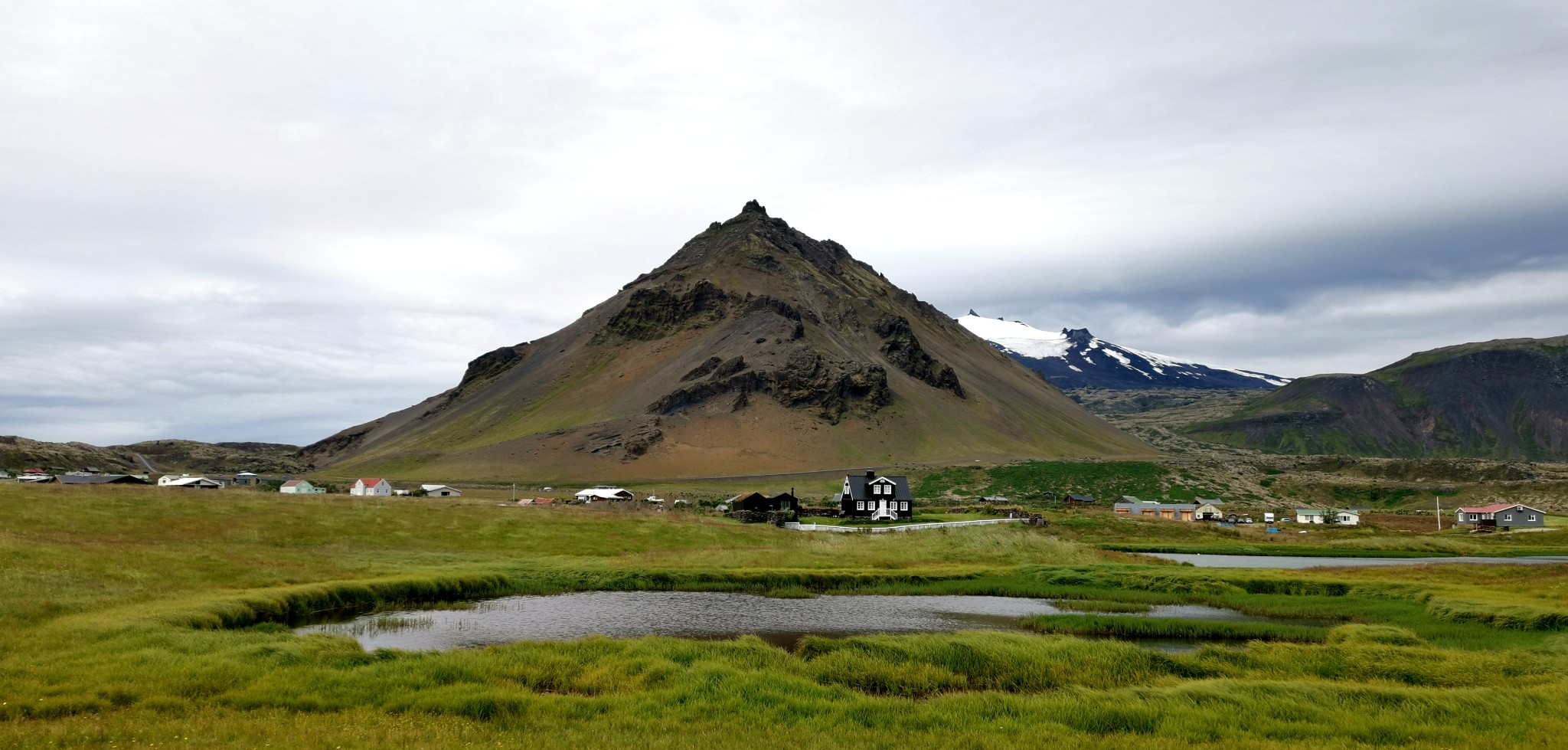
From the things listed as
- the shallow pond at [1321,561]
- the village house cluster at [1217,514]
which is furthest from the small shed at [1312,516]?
the shallow pond at [1321,561]

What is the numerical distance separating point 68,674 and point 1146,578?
55207mm

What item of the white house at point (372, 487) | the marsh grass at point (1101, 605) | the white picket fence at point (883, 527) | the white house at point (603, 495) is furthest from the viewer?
the white house at point (372, 487)

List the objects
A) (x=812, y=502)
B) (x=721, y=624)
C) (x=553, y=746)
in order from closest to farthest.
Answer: (x=553, y=746) < (x=721, y=624) < (x=812, y=502)

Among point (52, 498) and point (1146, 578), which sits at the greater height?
point (52, 498)

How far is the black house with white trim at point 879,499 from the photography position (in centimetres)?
11844

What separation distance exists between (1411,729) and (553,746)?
20.4 meters

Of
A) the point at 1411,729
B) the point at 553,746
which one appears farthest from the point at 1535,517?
the point at 553,746

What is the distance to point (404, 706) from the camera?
72.2ft

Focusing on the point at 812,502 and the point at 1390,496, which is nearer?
the point at 812,502

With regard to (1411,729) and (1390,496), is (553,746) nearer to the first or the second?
(1411,729)

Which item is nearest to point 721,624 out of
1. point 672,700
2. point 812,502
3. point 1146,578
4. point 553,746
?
point 672,700

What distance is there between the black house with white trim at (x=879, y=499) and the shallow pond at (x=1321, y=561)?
3818 cm

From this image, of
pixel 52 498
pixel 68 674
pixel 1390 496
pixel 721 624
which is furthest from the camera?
pixel 1390 496

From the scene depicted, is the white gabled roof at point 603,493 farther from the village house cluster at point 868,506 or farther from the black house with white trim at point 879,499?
the black house with white trim at point 879,499
